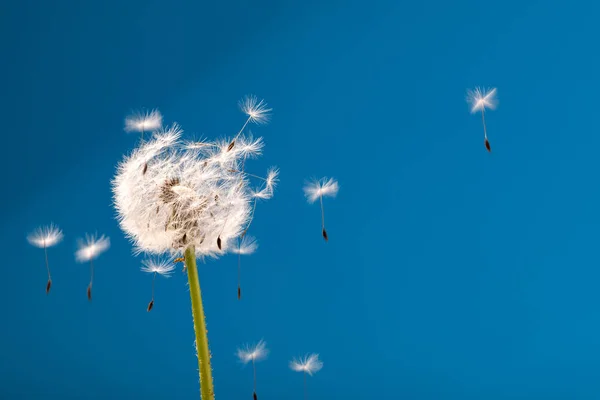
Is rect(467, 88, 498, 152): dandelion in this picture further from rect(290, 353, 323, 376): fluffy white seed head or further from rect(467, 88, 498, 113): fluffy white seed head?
rect(290, 353, 323, 376): fluffy white seed head

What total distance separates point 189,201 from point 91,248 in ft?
0.84

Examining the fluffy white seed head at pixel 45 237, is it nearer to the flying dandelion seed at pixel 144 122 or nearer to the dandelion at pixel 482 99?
the flying dandelion seed at pixel 144 122

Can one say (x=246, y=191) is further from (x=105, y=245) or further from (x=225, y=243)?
(x=105, y=245)

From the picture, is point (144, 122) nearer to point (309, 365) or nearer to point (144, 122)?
point (144, 122)

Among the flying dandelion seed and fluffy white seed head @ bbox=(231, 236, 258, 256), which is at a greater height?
the flying dandelion seed

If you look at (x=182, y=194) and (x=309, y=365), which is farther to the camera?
(x=309, y=365)

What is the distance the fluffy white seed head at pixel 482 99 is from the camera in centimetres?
155

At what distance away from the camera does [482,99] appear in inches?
60.8

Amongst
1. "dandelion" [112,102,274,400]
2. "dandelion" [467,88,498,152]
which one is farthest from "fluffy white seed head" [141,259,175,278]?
"dandelion" [467,88,498,152]

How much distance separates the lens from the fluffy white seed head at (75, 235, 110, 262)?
144 centimetres

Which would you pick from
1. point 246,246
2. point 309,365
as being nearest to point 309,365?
point 309,365

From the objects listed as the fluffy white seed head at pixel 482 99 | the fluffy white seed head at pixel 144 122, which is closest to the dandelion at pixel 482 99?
the fluffy white seed head at pixel 482 99

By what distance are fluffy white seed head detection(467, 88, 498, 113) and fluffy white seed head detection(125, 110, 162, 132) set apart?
757 mm

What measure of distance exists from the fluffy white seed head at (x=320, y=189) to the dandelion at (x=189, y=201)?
175 mm
